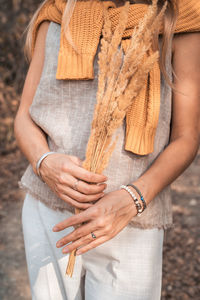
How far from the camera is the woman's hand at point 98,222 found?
1.13m

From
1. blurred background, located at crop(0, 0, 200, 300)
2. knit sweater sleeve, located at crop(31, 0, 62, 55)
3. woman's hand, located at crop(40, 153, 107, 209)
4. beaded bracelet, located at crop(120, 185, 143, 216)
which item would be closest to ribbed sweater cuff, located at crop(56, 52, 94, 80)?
knit sweater sleeve, located at crop(31, 0, 62, 55)

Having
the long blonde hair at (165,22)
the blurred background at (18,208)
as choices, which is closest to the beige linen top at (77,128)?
the long blonde hair at (165,22)

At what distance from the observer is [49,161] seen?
128 centimetres

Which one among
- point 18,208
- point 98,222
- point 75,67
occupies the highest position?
point 75,67

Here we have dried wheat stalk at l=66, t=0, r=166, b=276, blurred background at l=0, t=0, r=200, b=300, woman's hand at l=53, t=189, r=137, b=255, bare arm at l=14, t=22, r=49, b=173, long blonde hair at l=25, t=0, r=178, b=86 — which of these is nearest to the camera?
dried wheat stalk at l=66, t=0, r=166, b=276

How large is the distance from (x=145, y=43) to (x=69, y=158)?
1.51 feet

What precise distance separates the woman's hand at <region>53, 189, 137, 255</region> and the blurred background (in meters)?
1.10

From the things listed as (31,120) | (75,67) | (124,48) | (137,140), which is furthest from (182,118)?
(31,120)

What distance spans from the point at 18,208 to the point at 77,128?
3354mm

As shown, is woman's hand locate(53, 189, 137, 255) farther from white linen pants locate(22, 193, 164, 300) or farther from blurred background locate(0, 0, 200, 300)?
blurred background locate(0, 0, 200, 300)

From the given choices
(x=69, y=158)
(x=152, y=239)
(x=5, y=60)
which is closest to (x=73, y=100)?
(x=69, y=158)

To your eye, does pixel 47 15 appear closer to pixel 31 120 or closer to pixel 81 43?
pixel 81 43

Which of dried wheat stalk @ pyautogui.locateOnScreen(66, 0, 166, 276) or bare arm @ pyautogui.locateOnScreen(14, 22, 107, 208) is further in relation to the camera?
bare arm @ pyautogui.locateOnScreen(14, 22, 107, 208)

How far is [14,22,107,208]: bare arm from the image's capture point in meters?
1.16
